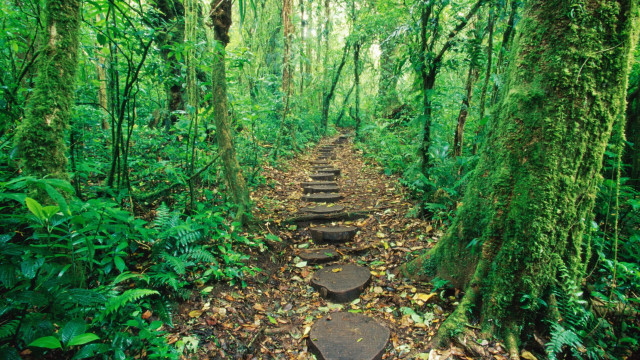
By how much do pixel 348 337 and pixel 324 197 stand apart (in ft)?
11.5

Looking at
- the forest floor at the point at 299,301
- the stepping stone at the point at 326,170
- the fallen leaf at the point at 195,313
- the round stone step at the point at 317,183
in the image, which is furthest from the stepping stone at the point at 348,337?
the stepping stone at the point at 326,170

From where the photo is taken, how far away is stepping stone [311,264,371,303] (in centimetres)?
313

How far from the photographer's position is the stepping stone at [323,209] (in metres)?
5.07

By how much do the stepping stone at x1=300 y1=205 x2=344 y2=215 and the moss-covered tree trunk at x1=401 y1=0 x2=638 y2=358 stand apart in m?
2.86

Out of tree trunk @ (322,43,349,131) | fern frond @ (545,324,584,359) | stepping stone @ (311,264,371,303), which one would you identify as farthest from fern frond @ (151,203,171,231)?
tree trunk @ (322,43,349,131)

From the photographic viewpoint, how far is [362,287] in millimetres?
3248

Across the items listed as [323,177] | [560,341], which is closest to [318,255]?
[560,341]

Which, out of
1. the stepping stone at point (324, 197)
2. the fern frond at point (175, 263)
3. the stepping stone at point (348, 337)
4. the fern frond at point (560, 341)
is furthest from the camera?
the stepping stone at point (324, 197)

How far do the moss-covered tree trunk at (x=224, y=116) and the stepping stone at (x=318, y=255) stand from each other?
3.48ft

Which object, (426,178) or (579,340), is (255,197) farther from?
(579,340)

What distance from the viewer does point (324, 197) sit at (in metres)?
5.85

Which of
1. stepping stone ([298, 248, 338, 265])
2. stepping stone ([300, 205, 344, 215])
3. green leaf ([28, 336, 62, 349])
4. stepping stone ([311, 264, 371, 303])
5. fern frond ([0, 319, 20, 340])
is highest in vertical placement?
green leaf ([28, 336, 62, 349])

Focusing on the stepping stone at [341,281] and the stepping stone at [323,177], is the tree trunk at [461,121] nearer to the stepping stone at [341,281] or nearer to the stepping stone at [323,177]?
the stepping stone at [341,281]

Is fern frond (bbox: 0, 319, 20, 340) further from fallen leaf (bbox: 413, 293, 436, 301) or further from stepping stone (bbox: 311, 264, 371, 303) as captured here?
fallen leaf (bbox: 413, 293, 436, 301)
